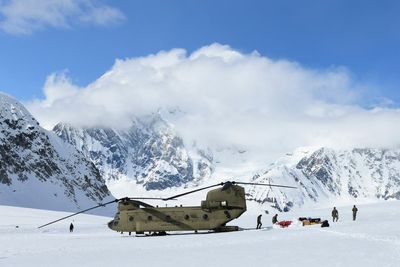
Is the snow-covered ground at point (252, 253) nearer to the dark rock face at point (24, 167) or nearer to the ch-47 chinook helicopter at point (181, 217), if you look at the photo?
the ch-47 chinook helicopter at point (181, 217)

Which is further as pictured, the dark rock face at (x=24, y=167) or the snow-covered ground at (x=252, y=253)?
the dark rock face at (x=24, y=167)

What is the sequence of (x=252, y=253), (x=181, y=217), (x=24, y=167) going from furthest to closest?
(x=24, y=167) < (x=181, y=217) < (x=252, y=253)

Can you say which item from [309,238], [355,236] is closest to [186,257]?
[309,238]

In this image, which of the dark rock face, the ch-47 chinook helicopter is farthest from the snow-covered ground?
the dark rock face

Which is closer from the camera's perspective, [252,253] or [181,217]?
[252,253]

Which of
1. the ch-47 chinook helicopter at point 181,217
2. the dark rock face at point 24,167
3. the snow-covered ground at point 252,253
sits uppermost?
the dark rock face at point 24,167

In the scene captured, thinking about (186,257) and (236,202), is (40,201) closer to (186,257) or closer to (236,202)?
(236,202)

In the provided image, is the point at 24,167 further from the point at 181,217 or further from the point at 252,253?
the point at 252,253

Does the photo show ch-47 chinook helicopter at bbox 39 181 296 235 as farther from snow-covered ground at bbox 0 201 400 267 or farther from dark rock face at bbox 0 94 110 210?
dark rock face at bbox 0 94 110 210

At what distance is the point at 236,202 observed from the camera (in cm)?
4066

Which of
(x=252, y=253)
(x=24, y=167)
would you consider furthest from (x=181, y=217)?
(x=24, y=167)

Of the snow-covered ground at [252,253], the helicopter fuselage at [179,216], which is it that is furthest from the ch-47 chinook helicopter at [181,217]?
the snow-covered ground at [252,253]

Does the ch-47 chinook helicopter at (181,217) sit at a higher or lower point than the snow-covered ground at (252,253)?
higher

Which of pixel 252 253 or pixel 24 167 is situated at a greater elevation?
pixel 24 167
